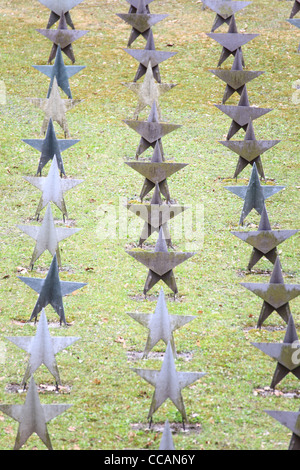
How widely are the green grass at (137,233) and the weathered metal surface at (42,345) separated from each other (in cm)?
36

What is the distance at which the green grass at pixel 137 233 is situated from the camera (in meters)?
7.36

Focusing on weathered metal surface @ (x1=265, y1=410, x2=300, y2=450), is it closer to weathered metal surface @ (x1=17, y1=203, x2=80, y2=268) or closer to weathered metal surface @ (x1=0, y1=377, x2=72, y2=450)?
weathered metal surface @ (x1=0, y1=377, x2=72, y2=450)

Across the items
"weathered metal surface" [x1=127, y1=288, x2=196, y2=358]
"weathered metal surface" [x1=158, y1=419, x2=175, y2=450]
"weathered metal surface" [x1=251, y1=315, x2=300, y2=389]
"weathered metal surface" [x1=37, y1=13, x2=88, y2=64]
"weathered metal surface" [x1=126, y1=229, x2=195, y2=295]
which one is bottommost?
"weathered metal surface" [x1=158, y1=419, x2=175, y2=450]

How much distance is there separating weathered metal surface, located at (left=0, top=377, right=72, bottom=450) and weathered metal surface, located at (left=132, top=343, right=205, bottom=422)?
34.8 inches

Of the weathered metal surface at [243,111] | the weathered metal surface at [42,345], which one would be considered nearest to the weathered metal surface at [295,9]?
the weathered metal surface at [243,111]

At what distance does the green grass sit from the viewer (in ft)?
24.2

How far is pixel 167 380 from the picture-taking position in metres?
6.91

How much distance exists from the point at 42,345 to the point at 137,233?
12.3 feet

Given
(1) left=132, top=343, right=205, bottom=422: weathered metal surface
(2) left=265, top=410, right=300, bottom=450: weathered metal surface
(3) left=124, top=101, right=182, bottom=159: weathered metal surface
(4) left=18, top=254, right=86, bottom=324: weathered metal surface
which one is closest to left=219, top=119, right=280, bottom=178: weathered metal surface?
(3) left=124, top=101, right=182, bottom=159: weathered metal surface

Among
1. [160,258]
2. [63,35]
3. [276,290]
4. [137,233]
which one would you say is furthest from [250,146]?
[63,35]

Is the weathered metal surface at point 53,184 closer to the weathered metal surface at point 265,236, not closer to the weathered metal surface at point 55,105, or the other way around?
the weathered metal surface at point 55,105

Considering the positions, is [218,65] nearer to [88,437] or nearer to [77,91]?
[77,91]

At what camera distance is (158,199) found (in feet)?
31.8

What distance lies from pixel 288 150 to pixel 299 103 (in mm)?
1803
